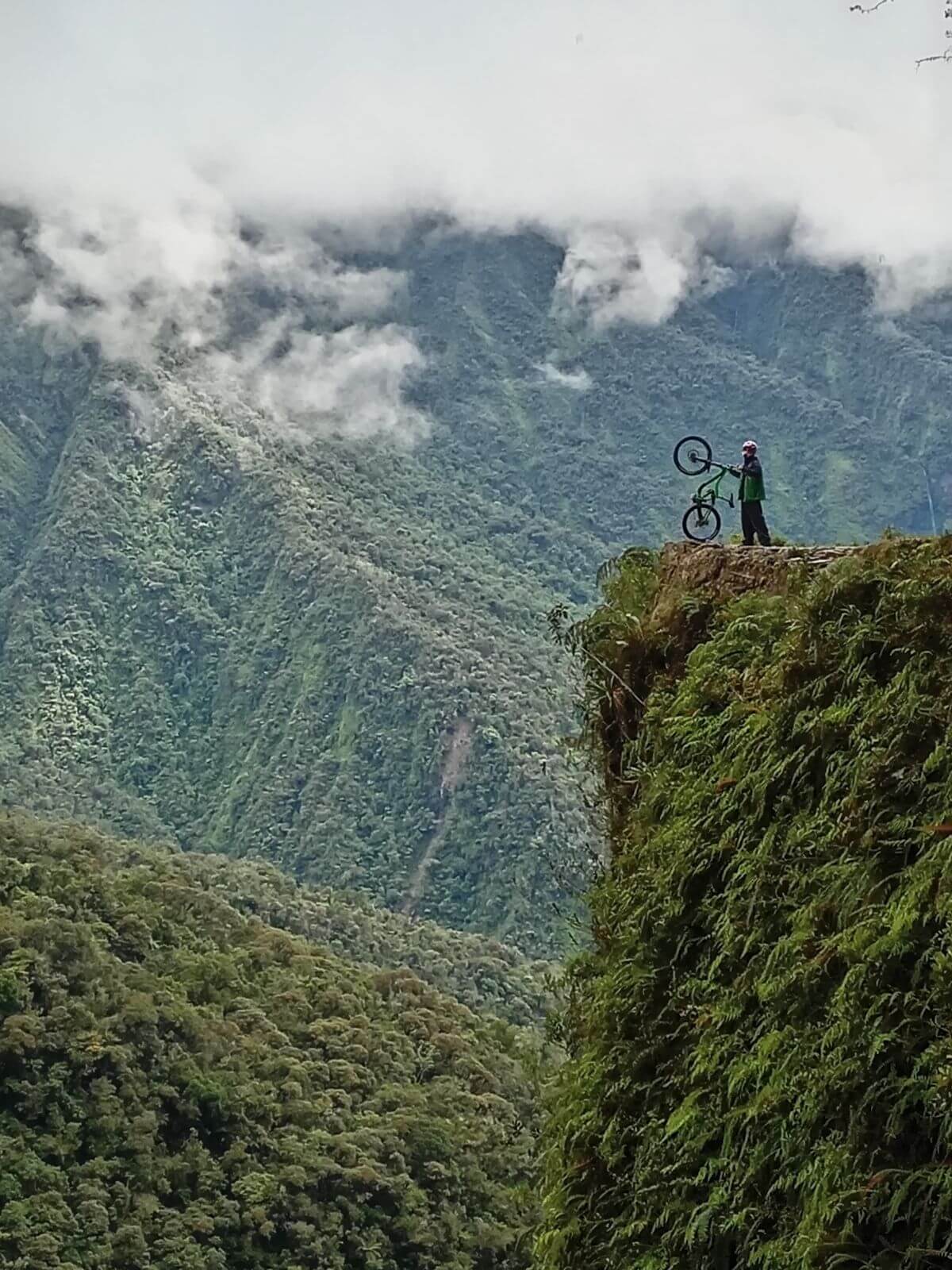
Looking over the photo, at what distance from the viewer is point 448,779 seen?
89062 mm

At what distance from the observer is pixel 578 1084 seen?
14.9 ft

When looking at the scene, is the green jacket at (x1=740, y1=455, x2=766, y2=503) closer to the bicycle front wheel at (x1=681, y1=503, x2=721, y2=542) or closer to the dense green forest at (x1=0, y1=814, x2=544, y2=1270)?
the bicycle front wheel at (x1=681, y1=503, x2=721, y2=542)

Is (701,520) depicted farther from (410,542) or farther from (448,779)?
(410,542)

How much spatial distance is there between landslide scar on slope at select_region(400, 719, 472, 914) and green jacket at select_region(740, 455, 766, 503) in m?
78.1

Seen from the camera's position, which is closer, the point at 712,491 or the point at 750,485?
the point at 750,485

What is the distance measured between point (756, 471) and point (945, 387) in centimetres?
16083

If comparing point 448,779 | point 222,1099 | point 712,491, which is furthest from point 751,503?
point 448,779

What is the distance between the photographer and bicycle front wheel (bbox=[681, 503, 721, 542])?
20.8 feet

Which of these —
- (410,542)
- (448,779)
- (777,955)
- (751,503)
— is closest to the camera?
(777,955)

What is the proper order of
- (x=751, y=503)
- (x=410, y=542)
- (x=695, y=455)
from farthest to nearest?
(x=410, y=542) → (x=695, y=455) → (x=751, y=503)

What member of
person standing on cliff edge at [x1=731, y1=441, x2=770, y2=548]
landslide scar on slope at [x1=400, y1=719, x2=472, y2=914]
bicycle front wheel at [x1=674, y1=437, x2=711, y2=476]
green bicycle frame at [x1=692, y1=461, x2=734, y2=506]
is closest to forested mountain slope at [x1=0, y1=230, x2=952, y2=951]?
landslide scar on slope at [x1=400, y1=719, x2=472, y2=914]

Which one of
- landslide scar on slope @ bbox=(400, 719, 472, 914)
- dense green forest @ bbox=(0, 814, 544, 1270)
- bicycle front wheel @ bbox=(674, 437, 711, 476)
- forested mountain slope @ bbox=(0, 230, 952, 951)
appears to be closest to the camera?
bicycle front wheel @ bbox=(674, 437, 711, 476)

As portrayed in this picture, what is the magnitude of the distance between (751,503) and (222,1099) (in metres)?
25.4

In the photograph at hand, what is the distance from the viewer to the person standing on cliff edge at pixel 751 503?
19.2 feet
